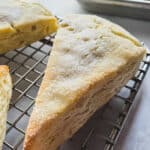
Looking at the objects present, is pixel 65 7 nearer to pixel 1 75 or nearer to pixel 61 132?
pixel 1 75

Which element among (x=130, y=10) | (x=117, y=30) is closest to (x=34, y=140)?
(x=117, y=30)

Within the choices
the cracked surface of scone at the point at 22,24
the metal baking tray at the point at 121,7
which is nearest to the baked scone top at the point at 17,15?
the cracked surface of scone at the point at 22,24

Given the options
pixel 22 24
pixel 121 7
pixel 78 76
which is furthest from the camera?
pixel 121 7

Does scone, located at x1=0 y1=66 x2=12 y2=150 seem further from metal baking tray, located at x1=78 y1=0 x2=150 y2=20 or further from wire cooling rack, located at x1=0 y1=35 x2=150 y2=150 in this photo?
metal baking tray, located at x1=78 y1=0 x2=150 y2=20

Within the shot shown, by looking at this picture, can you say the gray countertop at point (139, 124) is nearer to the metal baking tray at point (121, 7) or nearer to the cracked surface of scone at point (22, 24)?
the metal baking tray at point (121, 7)

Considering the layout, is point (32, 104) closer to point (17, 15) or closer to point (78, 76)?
point (78, 76)

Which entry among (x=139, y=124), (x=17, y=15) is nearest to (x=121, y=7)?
(x=17, y=15)
